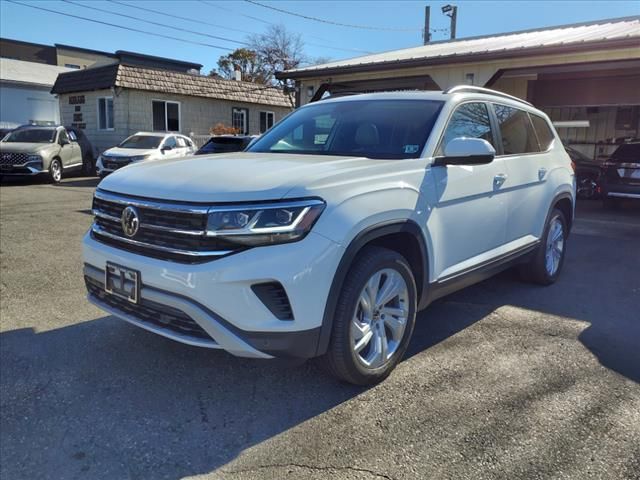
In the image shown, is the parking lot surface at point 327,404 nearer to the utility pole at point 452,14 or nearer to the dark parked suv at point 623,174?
the dark parked suv at point 623,174

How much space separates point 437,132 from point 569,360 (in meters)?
1.84

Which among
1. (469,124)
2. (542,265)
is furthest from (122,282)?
(542,265)

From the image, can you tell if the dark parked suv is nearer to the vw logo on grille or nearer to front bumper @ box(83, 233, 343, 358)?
front bumper @ box(83, 233, 343, 358)

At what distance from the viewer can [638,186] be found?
11250mm

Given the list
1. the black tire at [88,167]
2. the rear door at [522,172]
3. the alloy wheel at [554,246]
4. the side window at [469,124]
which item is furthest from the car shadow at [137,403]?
the black tire at [88,167]

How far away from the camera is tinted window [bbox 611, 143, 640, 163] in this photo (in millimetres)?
11359

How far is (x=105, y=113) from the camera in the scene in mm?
21703

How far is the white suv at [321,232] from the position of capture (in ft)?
8.59

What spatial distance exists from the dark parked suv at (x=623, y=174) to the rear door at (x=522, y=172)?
7.53 m

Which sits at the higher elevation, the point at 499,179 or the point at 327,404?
the point at 499,179

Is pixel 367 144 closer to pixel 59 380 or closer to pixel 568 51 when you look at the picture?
pixel 59 380

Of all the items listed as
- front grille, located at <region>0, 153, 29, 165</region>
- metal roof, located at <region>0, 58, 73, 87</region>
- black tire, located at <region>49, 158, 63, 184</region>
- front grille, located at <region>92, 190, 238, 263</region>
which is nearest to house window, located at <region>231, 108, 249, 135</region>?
black tire, located at <region>49, 158, 63, 184</region>

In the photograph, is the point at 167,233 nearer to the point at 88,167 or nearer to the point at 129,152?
the point at 129,152

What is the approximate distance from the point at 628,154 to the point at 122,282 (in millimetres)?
11835
